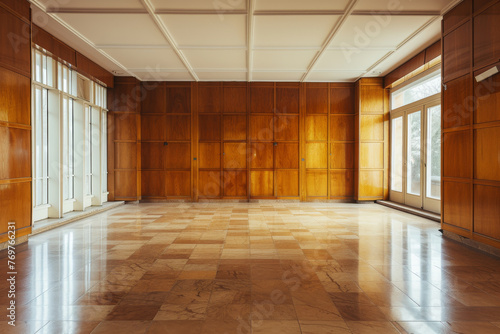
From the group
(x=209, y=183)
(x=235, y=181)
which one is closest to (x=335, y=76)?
(x=235, y=181)

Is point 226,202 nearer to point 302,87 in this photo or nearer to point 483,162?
point 302,87

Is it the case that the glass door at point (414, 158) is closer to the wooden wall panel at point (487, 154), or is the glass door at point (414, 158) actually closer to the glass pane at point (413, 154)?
the glass pane at point (413, 154)

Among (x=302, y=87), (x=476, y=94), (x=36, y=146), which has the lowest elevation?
(x=36, y=146)

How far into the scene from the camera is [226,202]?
412 inches

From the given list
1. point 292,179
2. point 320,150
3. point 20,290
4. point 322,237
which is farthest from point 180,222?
point 320,150

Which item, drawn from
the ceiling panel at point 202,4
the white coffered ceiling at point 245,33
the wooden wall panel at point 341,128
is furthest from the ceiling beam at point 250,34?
the wooden wall panel at point 341,128

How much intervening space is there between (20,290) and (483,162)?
6096mm

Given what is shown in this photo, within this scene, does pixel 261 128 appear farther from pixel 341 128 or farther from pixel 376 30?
pixel 376 30

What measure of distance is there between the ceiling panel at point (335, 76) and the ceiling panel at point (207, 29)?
131 inches

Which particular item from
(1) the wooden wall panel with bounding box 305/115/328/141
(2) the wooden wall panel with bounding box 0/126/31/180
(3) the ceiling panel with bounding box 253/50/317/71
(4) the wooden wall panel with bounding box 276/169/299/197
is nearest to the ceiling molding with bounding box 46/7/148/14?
(2) the wooden wall panel with bounding box 0/126/31/180

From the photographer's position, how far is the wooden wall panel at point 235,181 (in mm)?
10578

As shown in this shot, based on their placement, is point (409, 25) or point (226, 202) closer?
point (409, 25)

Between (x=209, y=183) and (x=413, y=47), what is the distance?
6758mm

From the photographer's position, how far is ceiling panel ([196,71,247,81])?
9.54 m
